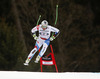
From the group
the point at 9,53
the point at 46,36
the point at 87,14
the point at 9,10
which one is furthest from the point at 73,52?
the point at 46,36

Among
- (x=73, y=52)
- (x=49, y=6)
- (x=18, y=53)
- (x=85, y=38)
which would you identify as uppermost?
(x=49, y=6)

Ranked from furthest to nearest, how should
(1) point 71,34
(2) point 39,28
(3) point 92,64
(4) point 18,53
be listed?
(3) point 92,64 < (1) point 71,34 < (4) point 18,53 < (2) point 39,28

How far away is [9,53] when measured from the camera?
313 inches

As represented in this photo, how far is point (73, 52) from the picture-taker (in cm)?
1377

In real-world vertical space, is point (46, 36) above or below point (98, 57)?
above

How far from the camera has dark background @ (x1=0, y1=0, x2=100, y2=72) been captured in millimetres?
7098

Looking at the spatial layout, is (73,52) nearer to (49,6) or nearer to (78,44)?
(78,44)

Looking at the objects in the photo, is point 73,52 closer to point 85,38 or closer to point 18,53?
point 85,38

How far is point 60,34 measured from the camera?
21.6ft

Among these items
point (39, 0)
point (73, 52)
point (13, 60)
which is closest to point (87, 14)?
point (73, 52)

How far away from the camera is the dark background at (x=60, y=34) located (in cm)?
710

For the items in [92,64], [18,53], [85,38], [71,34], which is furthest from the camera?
[92,64]

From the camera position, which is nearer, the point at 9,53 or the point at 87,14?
the point at 9,53

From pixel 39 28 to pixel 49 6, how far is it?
93.6 inches
